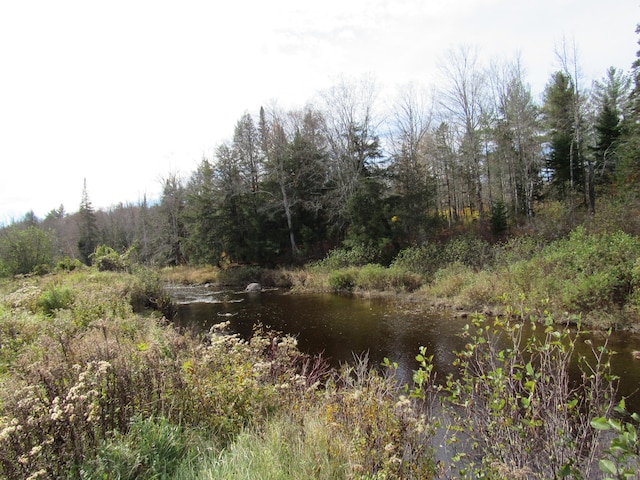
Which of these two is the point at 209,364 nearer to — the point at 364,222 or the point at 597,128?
the point at 364,222

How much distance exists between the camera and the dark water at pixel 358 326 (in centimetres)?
805

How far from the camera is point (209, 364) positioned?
14.2 ft

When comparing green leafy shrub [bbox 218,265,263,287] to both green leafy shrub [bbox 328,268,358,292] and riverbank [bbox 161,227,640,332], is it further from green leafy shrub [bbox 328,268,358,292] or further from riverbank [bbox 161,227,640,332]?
green leafy shrub [bbox 328,268,358,292]

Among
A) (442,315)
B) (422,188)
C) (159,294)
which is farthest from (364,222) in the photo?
(159,294)

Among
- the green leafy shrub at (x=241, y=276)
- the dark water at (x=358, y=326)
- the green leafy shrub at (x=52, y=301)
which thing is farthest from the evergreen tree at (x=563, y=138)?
the green leafy shrub at (x=52, y=301)

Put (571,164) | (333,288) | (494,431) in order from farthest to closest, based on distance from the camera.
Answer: (571,164), (333,288), (494,431)

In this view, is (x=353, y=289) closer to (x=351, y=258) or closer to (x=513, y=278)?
(x=351, y=258)

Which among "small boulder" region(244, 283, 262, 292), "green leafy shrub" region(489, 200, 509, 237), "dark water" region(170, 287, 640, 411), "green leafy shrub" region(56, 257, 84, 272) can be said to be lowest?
"dark water" region(170, 287, 640, 411)

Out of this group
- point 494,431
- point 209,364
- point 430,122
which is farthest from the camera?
point 430,122

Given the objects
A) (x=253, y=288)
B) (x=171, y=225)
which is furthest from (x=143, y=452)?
(x=171, y=225)

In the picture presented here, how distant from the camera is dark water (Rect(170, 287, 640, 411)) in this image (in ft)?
26.4

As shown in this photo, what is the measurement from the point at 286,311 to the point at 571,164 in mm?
21325

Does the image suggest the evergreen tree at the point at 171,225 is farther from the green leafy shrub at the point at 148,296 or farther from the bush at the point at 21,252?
the green leafy shrub at the point at 148,296

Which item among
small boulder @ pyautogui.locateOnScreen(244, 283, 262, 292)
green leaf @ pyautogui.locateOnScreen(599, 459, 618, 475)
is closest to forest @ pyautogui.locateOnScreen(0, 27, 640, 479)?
green leaf @ pyautogui.locateOnScreen(599, 459, 618, 475)
